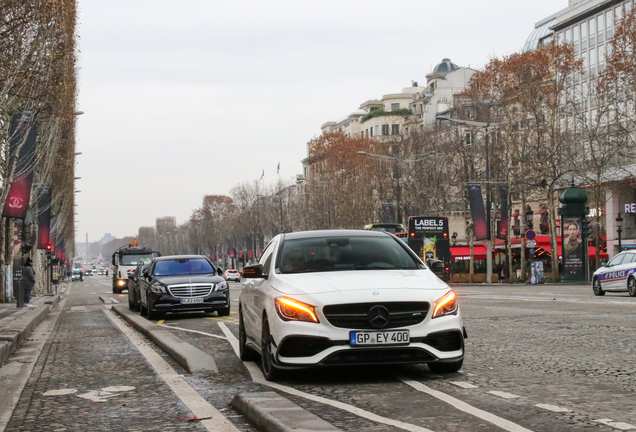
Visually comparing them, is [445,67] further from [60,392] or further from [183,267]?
[60,392]

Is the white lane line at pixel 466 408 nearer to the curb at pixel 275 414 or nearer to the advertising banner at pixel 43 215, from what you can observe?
the curb at pixel 275 414

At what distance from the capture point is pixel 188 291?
2144 centimetres

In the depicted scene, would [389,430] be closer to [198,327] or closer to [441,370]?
[441,370]

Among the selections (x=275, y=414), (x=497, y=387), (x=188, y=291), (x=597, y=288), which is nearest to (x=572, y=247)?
(x=597, y=288)

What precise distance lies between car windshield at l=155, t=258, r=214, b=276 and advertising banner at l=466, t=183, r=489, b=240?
2879cm

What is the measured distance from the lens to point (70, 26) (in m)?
35.1

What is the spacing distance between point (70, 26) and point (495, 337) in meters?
26.2

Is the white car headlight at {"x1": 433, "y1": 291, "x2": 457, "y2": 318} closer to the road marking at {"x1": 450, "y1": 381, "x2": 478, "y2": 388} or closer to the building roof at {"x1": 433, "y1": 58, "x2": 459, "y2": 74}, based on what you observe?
the road marking at {"x1": 450, "y1": 381, "x2": 478, "y2": 388}

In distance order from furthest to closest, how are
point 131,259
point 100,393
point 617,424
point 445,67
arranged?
1. point 445,67
2. point 131,259
3. point 100,393
4. point 617,424

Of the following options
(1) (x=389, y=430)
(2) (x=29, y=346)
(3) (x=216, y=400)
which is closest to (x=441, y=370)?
(3) (x=216, y=400)

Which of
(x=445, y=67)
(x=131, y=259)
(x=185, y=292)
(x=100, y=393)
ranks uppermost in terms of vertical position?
(x=445, y=67)

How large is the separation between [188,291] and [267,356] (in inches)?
490

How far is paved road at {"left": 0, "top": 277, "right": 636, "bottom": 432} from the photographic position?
267 inches

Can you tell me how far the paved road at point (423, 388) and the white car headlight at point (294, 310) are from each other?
65 centimetres
